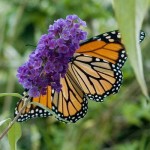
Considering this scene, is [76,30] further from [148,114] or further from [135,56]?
[148,114]

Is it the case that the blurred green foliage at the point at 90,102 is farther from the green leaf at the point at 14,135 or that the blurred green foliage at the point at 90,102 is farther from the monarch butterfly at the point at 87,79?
the green leaf at the point at 14,135

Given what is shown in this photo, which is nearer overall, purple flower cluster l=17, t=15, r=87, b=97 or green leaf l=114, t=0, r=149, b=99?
green leaf l=114, t=0, r=149, b=99

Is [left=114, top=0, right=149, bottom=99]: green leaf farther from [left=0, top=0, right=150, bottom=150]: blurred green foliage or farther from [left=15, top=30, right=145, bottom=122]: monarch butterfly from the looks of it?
[left=0, top=0, right=150, bottom=150]: blurred green foliage

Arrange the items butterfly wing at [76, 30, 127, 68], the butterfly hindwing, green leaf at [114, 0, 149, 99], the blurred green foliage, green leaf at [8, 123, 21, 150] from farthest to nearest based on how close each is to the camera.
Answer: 1. the blurred green foliage
2. the butterfly hindwing
3. butterfly wing at [76, 30, 127, 68]
4. green leaf at [8, 123, 21, 150]
5. green leaf at [114, 0, 149, 99]

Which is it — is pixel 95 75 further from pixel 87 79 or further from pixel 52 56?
pixel 52 56

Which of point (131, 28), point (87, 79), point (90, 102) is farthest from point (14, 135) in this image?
point (90, 102)

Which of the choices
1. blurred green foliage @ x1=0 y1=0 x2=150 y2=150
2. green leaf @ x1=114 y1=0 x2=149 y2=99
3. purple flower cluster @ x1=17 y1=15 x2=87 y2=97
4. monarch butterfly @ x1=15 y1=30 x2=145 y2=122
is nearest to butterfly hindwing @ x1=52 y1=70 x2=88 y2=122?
monarch butterfly @ x1=15 y1=30 x2=145 y2=122

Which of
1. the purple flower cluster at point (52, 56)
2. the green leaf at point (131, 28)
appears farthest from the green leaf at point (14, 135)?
the green leaf at point (131, 28)
